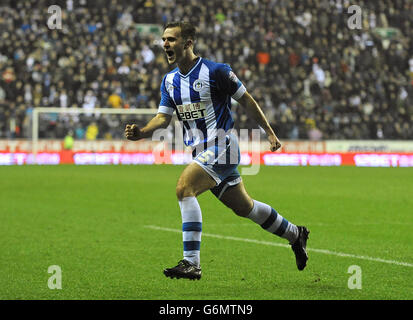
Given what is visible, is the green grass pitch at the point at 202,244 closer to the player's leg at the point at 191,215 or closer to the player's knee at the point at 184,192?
the player's leg at the point at 191,215

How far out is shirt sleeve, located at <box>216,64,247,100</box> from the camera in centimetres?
699

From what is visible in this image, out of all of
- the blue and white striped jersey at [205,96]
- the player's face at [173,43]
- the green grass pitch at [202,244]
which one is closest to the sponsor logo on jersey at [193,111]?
the blue and white striped jersey at [205,96]

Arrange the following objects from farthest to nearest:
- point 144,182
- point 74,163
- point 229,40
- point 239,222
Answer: point 229,40 → point 74,163 → point 144,182 → point 239,222

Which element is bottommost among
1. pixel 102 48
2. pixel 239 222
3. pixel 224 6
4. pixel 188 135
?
pixel 239 222

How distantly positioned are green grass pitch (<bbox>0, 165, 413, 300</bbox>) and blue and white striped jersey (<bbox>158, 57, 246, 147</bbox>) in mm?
1351

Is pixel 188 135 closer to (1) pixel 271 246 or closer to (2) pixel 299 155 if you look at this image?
(1) pixel 271 246

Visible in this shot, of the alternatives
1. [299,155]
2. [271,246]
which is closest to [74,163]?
[299,155]

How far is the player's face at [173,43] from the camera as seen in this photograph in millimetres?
6977

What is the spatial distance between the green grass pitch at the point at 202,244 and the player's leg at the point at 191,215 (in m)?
0.20

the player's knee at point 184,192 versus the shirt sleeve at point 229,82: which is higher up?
the shirt sleeve at point 229,82

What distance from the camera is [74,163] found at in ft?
103

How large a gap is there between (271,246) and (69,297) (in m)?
3.85

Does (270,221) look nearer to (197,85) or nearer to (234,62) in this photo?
(197,85)

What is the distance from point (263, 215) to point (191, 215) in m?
0.87
